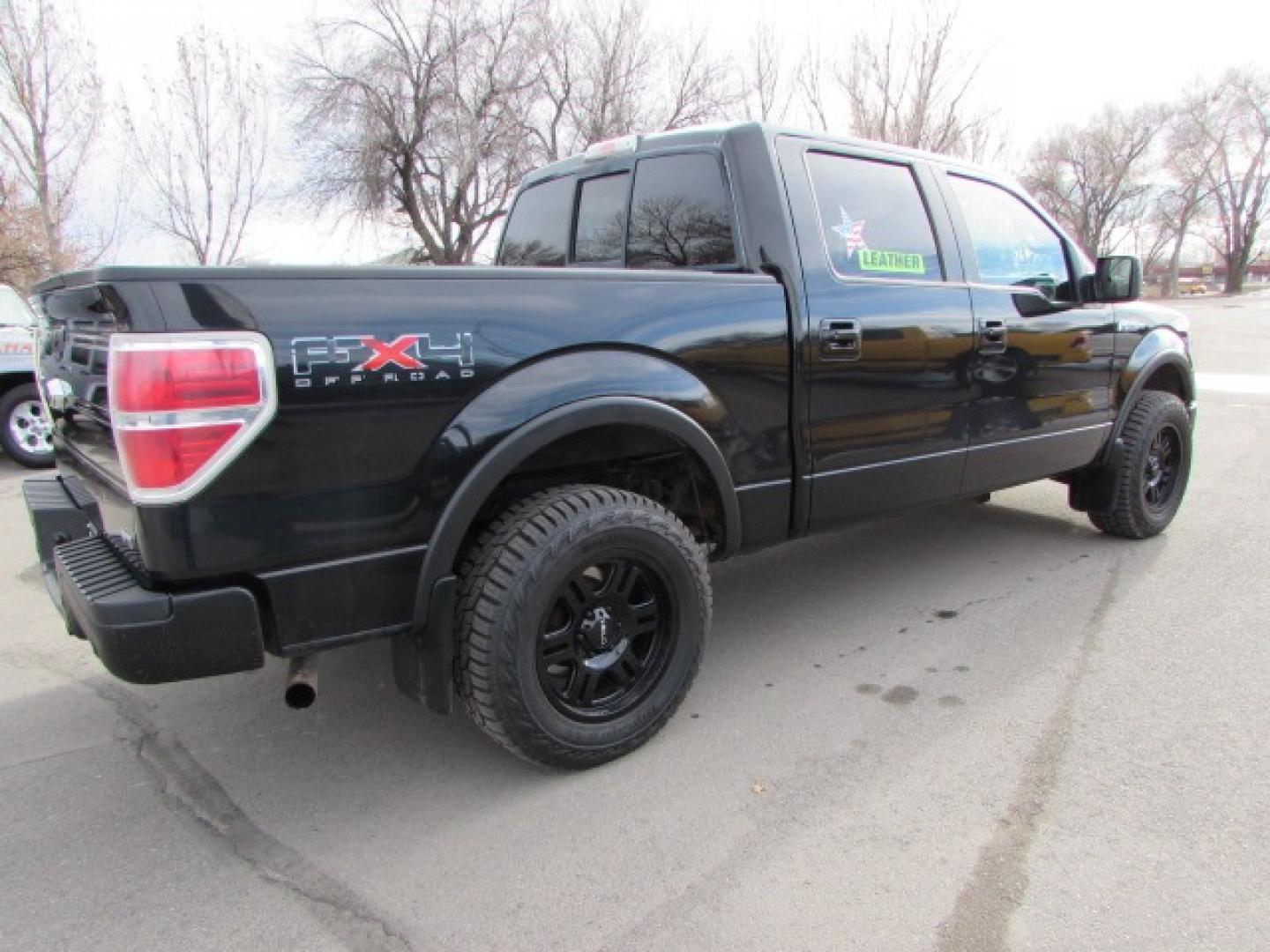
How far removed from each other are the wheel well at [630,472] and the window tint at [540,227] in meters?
1.38

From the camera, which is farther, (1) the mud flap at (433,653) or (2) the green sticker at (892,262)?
(2) the green sticker at (892,262)

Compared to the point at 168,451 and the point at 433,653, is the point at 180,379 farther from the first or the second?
the point at 433,653

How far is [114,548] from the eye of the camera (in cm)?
239

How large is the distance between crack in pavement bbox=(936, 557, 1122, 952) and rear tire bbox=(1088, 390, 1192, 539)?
2.02 metres

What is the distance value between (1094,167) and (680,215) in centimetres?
6219

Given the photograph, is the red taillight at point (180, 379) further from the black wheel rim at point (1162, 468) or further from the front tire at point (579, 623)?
the black wheel rim at point (1162, 468)

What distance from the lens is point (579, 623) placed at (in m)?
2.62

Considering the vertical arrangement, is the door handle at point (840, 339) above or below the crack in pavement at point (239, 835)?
above

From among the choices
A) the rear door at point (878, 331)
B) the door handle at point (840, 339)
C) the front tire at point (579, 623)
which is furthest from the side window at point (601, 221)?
the front tire at point (579, 623)

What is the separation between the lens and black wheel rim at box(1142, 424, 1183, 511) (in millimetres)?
4867

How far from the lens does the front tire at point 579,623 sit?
239 cm

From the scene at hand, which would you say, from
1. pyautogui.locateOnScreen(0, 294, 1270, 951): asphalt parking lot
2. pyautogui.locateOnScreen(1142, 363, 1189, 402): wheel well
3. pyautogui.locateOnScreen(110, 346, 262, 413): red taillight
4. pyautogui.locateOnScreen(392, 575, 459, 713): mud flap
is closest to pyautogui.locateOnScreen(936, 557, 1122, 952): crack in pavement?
pyautogui.locateOnScreen(0, 294, 1270, 951): asphalt parking lot

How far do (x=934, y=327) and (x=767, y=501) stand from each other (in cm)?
108

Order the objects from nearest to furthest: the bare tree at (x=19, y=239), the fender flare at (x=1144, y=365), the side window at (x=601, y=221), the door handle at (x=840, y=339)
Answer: the door handle at (x=840, y=339), the side window at (x=601, y=221), the fender flare at (x=1144, y=365), the bare tree at (x=19, y=239)
